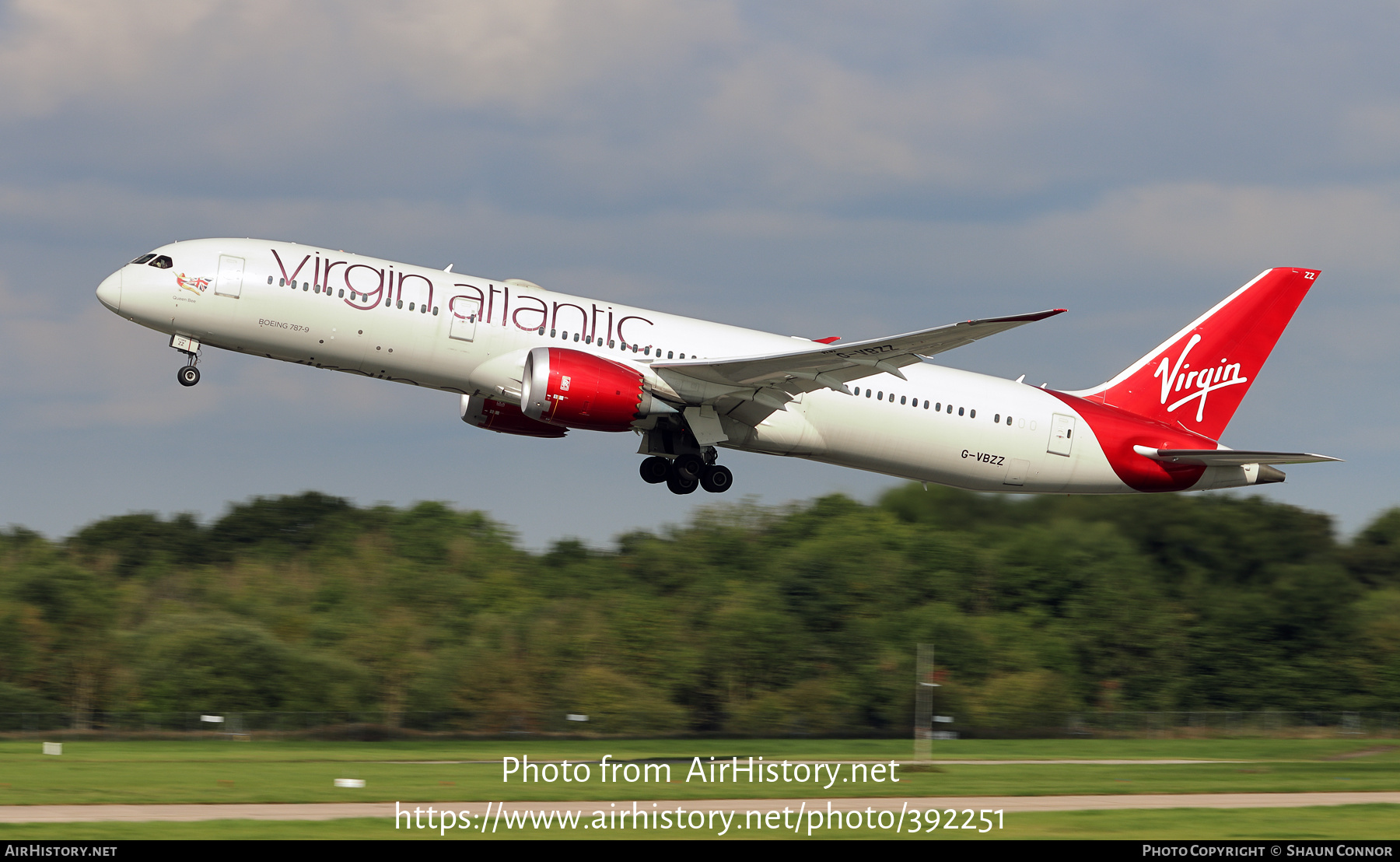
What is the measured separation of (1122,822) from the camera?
25.0 m

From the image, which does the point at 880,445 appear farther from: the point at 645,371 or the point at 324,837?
the point at 324,837

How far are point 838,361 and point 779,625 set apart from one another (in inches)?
1380

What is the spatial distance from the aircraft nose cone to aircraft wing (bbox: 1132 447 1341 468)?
24.6 m

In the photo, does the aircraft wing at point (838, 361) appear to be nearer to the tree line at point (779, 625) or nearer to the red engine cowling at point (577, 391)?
the red engine cowling at point (577, 391)

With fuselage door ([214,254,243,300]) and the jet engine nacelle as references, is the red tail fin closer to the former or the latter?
the jet engine nacelle

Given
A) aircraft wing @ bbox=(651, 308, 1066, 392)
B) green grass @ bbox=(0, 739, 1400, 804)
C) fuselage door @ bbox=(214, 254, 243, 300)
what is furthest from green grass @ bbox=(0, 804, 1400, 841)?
fuselage door @ bbox=(214, 254, 243, 300)

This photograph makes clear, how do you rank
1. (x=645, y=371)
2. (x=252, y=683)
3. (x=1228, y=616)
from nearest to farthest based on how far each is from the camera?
(x=645, y=371) < (x=252, y=683) < (x=1228, y=616)

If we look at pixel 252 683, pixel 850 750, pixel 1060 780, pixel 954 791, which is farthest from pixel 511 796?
pixel 252 683

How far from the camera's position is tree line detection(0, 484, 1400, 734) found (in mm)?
59312

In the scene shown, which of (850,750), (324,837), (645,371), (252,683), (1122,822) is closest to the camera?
(324,837)

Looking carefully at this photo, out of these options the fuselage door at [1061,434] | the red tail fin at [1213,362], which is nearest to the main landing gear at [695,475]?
the fuselage door at [1061,434]

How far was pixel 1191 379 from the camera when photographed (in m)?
39.9

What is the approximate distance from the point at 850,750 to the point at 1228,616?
91.5 feet

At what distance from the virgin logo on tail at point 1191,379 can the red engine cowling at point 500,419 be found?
16.1 meters
